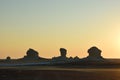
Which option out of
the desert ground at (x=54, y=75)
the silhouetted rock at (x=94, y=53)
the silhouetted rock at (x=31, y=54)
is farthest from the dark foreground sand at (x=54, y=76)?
the silhouetted rock at (x=31, y=54)

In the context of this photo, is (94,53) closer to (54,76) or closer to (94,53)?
(94,53)

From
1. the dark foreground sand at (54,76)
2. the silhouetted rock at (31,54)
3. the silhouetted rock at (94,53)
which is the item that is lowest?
the dark foreground sand at (54,76)

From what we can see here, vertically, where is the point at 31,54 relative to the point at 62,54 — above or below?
above

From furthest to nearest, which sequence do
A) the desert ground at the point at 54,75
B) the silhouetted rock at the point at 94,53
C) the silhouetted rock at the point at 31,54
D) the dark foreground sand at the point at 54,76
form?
the silhouetted rock at the point at 31,54, the silhouetted rock at the point at 94,53, the desert ground at the point at 54,75, the dark foreground sand at the point at 54,76

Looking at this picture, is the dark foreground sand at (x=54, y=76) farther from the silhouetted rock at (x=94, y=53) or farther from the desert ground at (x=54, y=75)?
the silhouetted rock at (x=94, y=53)

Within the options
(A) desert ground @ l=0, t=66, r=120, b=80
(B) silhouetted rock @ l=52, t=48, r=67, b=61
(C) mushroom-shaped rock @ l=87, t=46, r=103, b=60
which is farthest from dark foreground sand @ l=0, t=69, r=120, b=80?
(B) silhouetted rock @ l=52, t=48, r=67, b=61

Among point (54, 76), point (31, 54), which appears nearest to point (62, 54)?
point (31, 54)

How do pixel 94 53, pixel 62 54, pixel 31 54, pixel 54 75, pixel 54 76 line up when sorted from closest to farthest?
pixel 54 76 < pixel 54 75 < pixel 94 53 < pixel 62 54 < pixel 31 54

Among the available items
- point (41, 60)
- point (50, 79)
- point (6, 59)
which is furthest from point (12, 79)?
point (6, 59)

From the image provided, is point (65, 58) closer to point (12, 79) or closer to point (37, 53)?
point (37, 53)

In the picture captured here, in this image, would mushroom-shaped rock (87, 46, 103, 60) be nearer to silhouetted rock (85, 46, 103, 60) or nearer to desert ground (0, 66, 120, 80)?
silhouetted rock (85, 46, 103, 60)

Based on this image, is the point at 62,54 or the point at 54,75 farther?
the point at 62,54

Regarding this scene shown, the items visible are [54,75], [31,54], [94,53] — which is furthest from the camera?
[31,54]

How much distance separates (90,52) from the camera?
5945 inches
